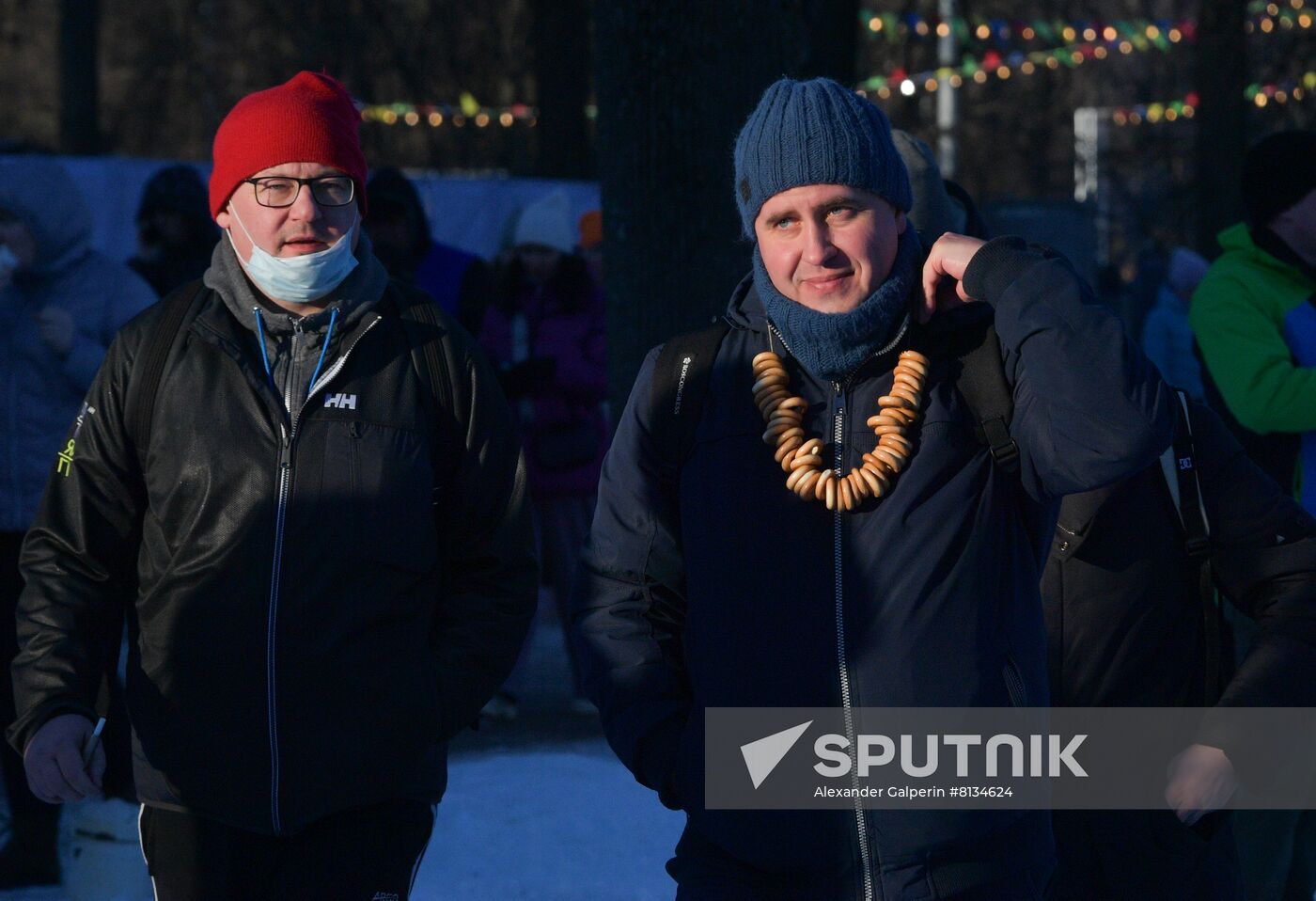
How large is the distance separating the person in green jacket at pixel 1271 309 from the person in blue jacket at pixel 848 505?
2.33 meters

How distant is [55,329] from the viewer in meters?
5.53

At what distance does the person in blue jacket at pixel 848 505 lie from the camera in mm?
2660

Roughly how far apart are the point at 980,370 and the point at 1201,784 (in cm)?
80

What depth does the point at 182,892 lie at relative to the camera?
3172 mm

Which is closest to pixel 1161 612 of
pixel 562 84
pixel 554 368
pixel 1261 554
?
pixel 1261 554

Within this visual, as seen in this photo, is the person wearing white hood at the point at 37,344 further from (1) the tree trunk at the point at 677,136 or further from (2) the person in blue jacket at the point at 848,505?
(2) the person in blue jacket at the point at 848,505

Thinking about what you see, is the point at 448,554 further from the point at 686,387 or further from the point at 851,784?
the point at 851,784

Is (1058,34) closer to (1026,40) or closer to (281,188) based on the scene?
(1026,40)

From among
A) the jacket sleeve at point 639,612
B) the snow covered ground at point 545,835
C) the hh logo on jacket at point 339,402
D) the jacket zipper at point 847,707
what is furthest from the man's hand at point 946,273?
the snow covered ground at point 545,835

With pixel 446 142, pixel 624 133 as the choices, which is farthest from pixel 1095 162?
pixel 624 133

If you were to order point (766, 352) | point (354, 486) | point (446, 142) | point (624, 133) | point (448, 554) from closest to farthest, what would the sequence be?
point (766, 352) < point (354, 486) < point (448, 554) < point (624, 133) < point (446, 142)

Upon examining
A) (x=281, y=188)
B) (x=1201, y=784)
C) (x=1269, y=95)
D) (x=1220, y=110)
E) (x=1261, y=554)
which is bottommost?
(x=1201, y=784)

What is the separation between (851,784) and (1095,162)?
27.0 meters

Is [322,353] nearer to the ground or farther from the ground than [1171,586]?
farther from the ground
